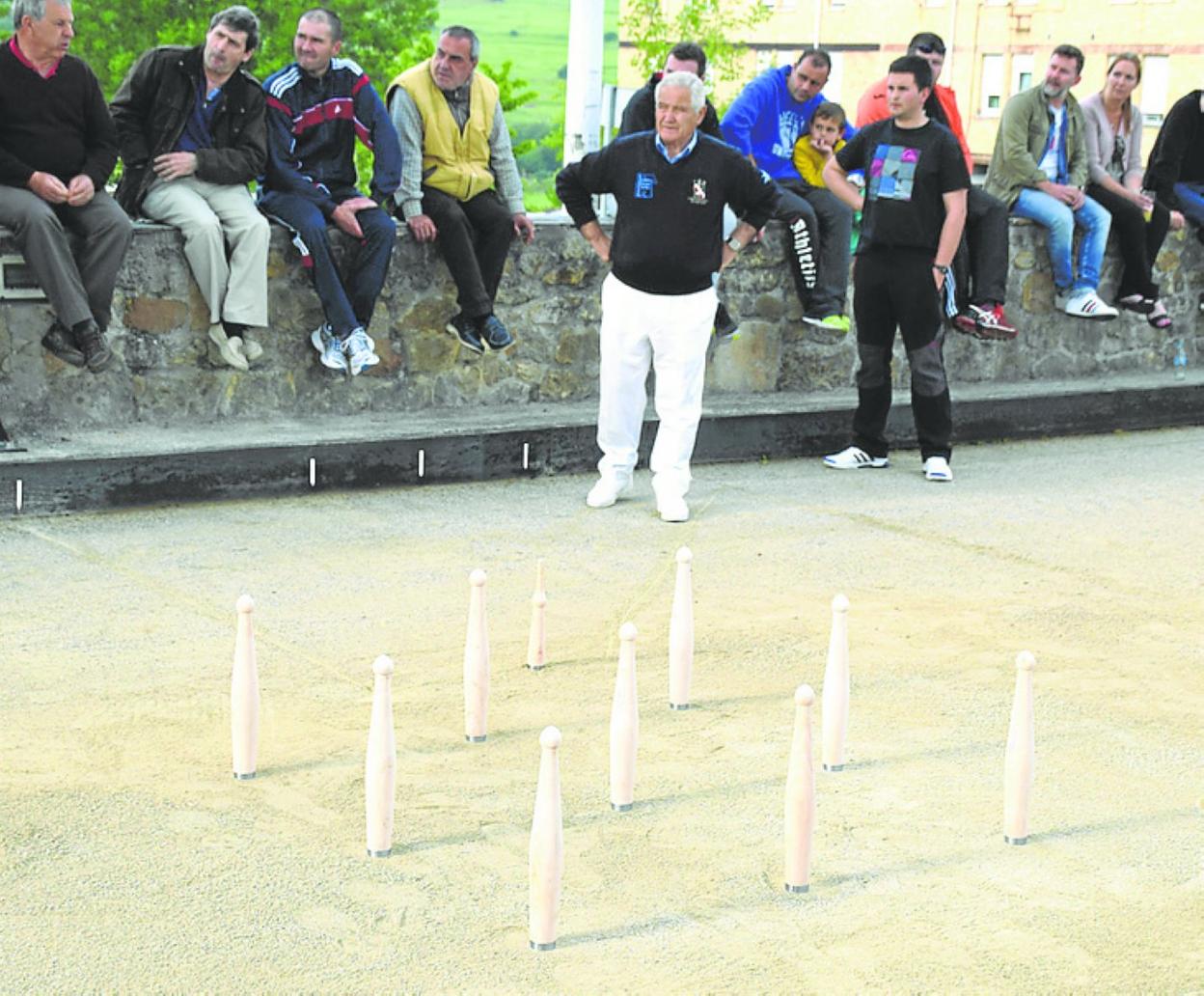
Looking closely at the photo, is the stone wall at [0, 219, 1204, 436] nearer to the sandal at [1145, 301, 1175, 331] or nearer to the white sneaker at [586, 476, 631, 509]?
the sandal at [1145, 301, 1175, 331]

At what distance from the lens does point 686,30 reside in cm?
5028

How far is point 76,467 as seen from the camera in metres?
8.62

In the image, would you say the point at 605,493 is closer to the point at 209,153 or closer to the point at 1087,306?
the point at 209,153

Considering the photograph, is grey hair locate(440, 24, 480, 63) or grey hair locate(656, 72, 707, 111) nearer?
grey hair locate(656, 72, 707, 111)

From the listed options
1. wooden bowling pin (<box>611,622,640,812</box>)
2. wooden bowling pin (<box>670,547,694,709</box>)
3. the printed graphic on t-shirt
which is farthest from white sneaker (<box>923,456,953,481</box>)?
wooden bowling pin (<box>611,622,640,812</box>)

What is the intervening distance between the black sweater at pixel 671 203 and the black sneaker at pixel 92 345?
2.60 meters

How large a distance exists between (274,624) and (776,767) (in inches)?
90.2

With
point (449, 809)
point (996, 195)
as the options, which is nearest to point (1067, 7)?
point (996, 195)

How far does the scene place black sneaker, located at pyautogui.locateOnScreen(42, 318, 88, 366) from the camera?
29.6ft

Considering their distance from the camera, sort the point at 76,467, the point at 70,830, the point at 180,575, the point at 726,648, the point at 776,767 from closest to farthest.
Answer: the point at 70,830
the point at 776,767
the point at 726,648
the point at 180,575
the point at 76,467

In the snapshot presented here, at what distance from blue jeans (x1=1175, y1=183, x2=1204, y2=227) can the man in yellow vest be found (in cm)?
553

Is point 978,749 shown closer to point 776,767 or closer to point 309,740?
point 776,767

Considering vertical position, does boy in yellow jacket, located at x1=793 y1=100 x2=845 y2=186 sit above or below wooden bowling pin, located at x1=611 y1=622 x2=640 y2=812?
above

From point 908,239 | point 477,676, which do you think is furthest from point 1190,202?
point 477,676
